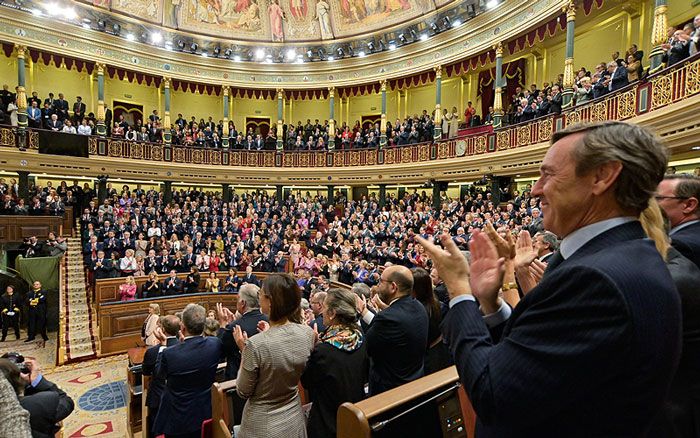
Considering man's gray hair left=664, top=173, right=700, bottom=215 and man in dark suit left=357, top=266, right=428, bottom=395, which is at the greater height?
man's gray hair left=664, top=173, right=700, bottom=215

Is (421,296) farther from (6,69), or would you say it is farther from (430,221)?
(6,69)

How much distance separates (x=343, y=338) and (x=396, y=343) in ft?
1.21

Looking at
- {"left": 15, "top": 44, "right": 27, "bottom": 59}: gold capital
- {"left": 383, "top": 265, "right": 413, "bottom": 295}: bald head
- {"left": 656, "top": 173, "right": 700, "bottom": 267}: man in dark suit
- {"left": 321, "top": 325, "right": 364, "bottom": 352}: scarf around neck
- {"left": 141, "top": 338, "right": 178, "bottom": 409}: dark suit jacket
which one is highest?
{"left": 15, "top": 44, "right": 27, "bottom": 59}: gold capital

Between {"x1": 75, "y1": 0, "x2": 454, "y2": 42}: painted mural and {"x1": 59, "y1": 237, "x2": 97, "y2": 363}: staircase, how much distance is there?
39.8ft

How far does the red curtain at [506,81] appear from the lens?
15523 mm

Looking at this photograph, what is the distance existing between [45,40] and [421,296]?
18.8m

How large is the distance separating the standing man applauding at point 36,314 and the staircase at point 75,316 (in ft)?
1.41

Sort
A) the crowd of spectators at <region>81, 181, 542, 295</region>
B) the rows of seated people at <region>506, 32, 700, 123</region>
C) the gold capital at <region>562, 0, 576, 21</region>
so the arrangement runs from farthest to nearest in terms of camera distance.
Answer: the gold capital at <region>562, 0, 576, 21</region>
the crowd of spectators at <region>81, 181, 542, 295</region>
the rows of seated people at <region>506, 32, 700, 123</region>

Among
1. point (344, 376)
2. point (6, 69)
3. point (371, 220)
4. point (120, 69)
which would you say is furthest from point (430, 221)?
point (6, 69)

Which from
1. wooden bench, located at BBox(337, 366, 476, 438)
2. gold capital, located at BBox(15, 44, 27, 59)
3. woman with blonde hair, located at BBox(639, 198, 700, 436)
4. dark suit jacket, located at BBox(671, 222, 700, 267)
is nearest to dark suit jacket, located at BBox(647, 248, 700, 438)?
woman with blonde hair, located at BBox(639, 198, 700, 436)

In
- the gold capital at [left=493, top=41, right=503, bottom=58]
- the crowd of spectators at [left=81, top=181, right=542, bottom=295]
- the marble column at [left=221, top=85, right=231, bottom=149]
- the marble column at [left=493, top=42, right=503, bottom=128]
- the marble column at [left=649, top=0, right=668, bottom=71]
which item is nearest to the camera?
the marble column at [left=649, top=0, right=668, bottom=71]

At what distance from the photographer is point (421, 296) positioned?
2.90 m

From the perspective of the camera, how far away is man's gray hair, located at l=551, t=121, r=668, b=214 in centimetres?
97

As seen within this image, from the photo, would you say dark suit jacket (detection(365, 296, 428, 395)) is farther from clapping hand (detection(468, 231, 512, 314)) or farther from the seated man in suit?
the seated man in suit
